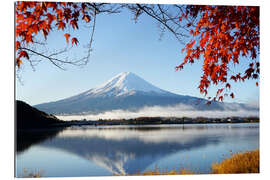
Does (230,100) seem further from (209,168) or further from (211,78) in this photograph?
(209,168)

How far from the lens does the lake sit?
3.19 meters

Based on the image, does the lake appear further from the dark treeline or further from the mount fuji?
the mount fuji

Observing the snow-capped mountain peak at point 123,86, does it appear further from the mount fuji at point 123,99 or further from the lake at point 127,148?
the lake at point 127,148

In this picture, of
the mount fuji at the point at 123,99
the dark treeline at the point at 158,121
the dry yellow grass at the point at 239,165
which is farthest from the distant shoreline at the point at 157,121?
the dry yellow grass at the point at 239,165

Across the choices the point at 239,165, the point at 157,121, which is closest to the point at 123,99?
the point at 157,121

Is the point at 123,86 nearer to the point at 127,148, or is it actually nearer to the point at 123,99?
the point at 123,99

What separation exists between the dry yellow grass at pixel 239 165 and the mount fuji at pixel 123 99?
0.77 meters

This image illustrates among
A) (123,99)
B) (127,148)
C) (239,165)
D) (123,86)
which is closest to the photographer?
(239,165)

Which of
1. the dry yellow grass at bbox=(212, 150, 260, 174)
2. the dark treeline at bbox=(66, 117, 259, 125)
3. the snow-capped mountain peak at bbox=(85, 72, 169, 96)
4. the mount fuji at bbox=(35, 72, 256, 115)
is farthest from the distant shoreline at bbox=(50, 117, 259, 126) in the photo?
the dry yellow grass at bbox=(212, 150, 260, 174)

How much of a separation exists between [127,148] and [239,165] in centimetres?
157

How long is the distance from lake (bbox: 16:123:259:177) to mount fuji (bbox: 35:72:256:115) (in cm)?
31

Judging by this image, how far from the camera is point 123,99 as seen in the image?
386cm

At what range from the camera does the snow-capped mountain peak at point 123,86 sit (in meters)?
3.56
